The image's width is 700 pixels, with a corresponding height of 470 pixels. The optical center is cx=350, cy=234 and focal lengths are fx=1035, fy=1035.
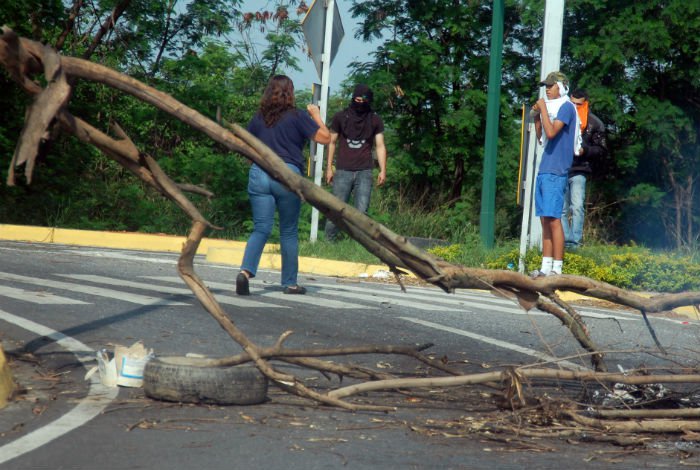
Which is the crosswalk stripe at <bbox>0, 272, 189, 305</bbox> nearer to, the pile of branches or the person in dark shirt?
the person in dark shirt

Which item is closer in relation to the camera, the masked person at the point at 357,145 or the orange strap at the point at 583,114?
the orange strap at the point at 583,114

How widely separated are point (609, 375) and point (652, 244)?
15547 millimetres

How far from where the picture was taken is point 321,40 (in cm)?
1590

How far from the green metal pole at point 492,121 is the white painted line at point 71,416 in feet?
28.1

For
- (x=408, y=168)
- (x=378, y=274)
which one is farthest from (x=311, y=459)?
(x=408, y=168)

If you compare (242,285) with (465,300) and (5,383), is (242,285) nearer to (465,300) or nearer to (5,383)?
(465,300)

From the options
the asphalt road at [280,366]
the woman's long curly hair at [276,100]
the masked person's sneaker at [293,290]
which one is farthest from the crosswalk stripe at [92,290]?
the woman's long curly hair at [276,100]

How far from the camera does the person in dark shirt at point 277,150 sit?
9234 mm

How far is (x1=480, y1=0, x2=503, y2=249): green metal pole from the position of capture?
14.1 metres

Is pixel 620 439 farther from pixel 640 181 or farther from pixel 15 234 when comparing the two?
pixel 640 181

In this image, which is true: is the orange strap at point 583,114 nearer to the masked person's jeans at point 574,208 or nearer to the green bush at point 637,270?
the masked person's jeans at point 574,208

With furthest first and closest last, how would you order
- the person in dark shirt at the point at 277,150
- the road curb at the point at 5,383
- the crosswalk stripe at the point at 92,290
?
1. the person in dark shirt at the point at 277,150
2. the crosswalk stripe at the point at 92,290
3. the road curb at the point at 5,383

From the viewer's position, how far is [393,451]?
4.16 metres

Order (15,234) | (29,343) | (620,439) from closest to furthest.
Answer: (620,439), (29,343), (15,234)
